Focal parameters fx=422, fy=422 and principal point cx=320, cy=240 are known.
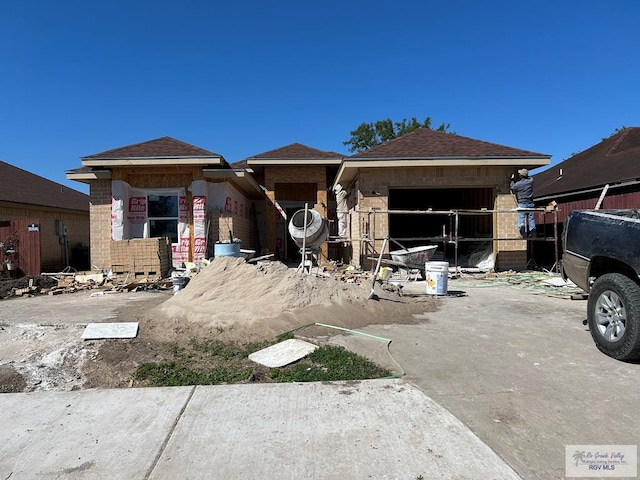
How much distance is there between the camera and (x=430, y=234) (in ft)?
69.4

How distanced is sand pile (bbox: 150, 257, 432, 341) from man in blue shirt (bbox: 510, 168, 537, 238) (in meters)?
7.65

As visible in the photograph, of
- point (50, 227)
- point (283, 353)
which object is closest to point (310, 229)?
point (283, 353)

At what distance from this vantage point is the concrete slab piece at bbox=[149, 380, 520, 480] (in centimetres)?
269

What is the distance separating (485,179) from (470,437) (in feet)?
42.2

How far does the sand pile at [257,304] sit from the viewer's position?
635 centimetres

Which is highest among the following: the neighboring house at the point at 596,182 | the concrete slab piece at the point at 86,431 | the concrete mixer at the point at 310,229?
the neighboring house at the point at 596,182

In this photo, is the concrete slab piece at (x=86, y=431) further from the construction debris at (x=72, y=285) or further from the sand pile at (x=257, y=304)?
the construction debris at (x=72, y=285)

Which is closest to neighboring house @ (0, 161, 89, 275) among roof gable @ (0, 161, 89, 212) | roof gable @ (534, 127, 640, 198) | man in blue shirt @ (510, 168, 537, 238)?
roof gable @ (0, 161, 89, 212)

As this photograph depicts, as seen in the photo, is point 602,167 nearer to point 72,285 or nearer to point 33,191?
point 72,285

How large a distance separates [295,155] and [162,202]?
6172 mm

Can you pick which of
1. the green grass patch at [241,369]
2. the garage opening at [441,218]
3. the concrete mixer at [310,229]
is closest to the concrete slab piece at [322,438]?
the green grass patch at [241,369]

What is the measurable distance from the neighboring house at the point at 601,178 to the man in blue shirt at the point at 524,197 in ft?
6.90

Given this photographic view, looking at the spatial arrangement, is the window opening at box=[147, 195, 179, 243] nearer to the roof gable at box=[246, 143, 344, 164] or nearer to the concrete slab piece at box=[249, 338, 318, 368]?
Answer: the roof gable at box=[246, 143, 344, 164]

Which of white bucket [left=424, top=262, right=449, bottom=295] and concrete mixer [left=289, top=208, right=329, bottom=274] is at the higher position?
concrete mixer [left=289, top=208, right=329, bottom=274]
